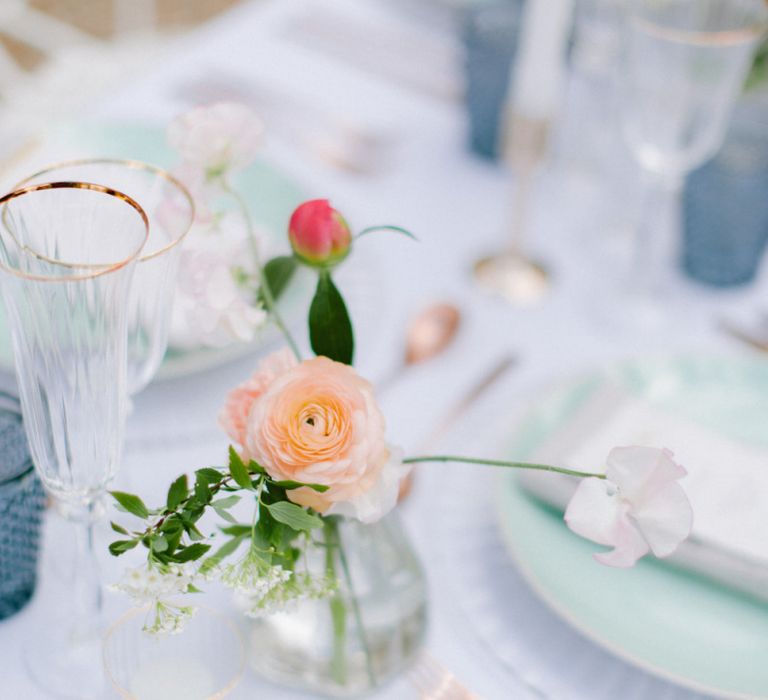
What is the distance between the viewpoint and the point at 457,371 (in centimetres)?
89

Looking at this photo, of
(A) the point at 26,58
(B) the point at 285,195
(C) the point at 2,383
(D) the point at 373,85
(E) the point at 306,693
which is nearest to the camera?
(E) the point at 306,693

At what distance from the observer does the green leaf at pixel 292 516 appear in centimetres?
46

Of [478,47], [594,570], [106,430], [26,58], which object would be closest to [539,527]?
[594,570]

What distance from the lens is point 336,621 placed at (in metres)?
0.59

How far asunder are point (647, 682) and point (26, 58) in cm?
260

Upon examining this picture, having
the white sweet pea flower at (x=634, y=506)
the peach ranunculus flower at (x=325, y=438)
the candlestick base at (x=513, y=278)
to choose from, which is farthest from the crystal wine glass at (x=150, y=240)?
the candlestick base at (x=513, y=278)

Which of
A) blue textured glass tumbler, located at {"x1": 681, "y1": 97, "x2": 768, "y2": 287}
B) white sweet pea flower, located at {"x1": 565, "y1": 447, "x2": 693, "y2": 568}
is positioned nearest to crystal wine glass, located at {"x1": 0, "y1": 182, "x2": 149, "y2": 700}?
white sweet pea flower, located at {"x1": 565, "y1": 447, "x2": 693, "y2": 568}

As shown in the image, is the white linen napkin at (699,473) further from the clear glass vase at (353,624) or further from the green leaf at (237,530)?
the green leaf at (237,530)

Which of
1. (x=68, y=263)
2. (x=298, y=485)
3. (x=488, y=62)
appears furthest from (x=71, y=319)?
(x=488, y=62)

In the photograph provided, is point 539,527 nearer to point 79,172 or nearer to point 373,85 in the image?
point 79,172

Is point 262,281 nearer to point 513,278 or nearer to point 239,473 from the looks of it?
point 239,473

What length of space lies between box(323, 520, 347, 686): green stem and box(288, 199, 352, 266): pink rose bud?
16 centimetres

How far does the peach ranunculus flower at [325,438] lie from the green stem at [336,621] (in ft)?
0.30

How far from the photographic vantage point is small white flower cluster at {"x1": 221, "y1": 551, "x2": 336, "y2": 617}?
452 mm
